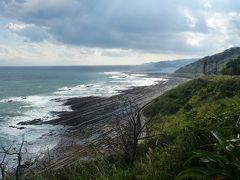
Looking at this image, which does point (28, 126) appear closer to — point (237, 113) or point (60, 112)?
point (60, 112)

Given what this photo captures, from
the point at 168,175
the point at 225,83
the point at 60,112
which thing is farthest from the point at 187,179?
the point at 60,112

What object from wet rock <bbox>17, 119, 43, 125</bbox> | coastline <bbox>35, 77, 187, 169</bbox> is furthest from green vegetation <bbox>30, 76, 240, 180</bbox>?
wet rock <bbox>17, 119, 43, 125</bbox>

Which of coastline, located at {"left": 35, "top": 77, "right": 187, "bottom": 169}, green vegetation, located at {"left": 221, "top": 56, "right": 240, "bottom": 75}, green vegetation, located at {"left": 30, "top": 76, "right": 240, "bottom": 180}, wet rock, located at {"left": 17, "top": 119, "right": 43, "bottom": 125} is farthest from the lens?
green vegetation, located at {"left": 221, "top": 56, "right": 240, "bottom": 75}

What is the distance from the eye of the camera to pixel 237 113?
792 centimetres

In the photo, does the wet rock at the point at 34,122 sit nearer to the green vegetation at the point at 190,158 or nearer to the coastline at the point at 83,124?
the coastline at the point at 83,124

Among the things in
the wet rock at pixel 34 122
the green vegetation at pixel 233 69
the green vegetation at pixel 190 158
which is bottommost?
the wet rock at pixel 34 122

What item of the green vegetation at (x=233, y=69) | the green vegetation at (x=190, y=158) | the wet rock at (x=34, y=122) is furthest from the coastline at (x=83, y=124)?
the green vegetation at (x=233, y=69)

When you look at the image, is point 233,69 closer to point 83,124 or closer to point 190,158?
point 83,124

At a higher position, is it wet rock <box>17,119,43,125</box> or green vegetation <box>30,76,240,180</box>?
green vegetation <box>30,76,240,180</box>

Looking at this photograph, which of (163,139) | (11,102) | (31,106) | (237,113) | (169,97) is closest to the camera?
(237,113)

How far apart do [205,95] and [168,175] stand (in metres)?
46.6

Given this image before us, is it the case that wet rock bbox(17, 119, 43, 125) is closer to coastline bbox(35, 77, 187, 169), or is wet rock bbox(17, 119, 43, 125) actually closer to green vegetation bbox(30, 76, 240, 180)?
coastline bbox(35, 77, 187, 169)

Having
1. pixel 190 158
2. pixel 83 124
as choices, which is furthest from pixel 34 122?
pixel 190 158

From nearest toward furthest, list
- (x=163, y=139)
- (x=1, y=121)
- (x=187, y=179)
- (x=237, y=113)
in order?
(x=187, y=179)
(x=237, y=113)
(x=163, y=139)
(x=1, y=121)
